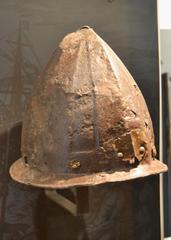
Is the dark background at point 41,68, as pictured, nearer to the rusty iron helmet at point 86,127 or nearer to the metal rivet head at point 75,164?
the rusty iron helmet at point 86,127

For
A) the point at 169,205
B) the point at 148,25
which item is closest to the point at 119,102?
the point at 148,25

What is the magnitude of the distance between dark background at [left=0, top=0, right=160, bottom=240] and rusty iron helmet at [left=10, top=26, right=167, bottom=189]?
0.26 m

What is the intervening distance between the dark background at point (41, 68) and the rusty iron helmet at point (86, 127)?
10.4 inches

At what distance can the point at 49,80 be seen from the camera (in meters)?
1.09

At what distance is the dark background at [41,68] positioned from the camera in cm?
133

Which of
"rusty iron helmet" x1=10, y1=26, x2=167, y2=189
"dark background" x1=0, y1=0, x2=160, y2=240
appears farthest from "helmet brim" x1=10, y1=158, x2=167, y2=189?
"dark background" x1=0, y1=0, x2=160, y2=240

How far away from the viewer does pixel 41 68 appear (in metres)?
1.36

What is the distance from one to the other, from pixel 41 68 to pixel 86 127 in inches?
17.6

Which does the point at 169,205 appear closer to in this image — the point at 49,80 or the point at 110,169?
the point at 110,169

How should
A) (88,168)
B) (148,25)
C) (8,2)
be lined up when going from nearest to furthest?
(88,168)
(8,2)
(148,25)

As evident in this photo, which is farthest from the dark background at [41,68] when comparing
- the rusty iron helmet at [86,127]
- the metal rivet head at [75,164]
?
the metal rivet head at [75,164]

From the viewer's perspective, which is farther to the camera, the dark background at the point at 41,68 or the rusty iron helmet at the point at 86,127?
the dark background at the point at 41,68

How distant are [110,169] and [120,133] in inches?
4.2

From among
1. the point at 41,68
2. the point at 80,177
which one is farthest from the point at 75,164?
the point at 41,68
